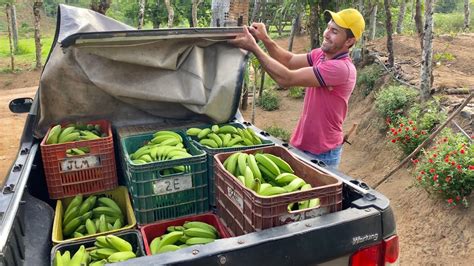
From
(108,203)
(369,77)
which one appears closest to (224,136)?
(108,203)

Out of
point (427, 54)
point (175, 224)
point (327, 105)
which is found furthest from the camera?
point (427, 54)

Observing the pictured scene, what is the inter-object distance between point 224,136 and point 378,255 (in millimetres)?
1483

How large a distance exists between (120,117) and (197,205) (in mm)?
1379

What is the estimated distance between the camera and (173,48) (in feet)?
10.9

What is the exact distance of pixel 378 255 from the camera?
2107 millimetres

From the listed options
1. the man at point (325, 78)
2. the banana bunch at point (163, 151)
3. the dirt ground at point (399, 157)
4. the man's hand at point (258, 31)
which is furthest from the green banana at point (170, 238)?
the dirt ground at point (399, 157)

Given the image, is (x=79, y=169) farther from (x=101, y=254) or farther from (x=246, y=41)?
(x=246, y=41)

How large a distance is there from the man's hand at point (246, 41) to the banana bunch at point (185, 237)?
1.66 metres

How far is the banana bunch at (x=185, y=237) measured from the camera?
88.0 inches

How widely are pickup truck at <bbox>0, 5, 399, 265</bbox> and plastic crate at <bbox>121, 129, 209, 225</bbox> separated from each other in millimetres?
616

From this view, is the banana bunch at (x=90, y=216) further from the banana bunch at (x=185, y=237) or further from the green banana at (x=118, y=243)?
the banana bunch at (x=185, y=237)

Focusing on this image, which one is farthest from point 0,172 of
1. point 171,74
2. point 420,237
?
point 420,237

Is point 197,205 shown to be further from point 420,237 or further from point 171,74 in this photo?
point 420,237

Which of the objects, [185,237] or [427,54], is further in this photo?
[427,54]
